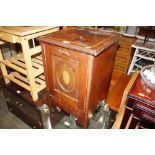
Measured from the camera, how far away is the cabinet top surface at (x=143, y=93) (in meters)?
0.89

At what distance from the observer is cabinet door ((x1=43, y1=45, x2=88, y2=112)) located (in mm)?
922

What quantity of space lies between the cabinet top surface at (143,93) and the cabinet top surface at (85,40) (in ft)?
1.09

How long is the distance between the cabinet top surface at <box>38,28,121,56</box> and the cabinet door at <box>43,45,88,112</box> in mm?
42

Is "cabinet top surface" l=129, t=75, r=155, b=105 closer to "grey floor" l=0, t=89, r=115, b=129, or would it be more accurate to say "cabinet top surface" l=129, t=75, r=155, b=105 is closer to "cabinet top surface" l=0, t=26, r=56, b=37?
"grey floor" l=0, t=89, r=115, b=129

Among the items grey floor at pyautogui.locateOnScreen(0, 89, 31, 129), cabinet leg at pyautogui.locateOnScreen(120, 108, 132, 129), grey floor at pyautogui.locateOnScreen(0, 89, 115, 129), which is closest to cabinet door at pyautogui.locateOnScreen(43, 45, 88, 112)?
grey floor at pyautogui.locateOnScreen(0, 89, 115, 129)

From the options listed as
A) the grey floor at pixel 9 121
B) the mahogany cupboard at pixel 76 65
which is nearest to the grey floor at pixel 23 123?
the grey floor at pixel 9 121

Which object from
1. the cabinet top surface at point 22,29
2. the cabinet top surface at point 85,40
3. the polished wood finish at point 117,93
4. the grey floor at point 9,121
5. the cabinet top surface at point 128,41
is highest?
the cabinet top surface at point 22,29

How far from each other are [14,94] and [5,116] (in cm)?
24

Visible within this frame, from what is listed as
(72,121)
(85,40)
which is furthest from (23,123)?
(85,40)

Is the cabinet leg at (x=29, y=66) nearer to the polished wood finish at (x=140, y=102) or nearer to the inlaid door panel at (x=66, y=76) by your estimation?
the inlaid door panel at (x=66, y=76)

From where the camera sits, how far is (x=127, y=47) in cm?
196

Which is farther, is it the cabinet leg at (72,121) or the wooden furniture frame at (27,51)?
the cabinet leg at (72,121)

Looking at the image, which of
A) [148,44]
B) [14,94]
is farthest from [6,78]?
[148,44]

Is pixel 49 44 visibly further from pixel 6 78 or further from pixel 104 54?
pixel 6 78
